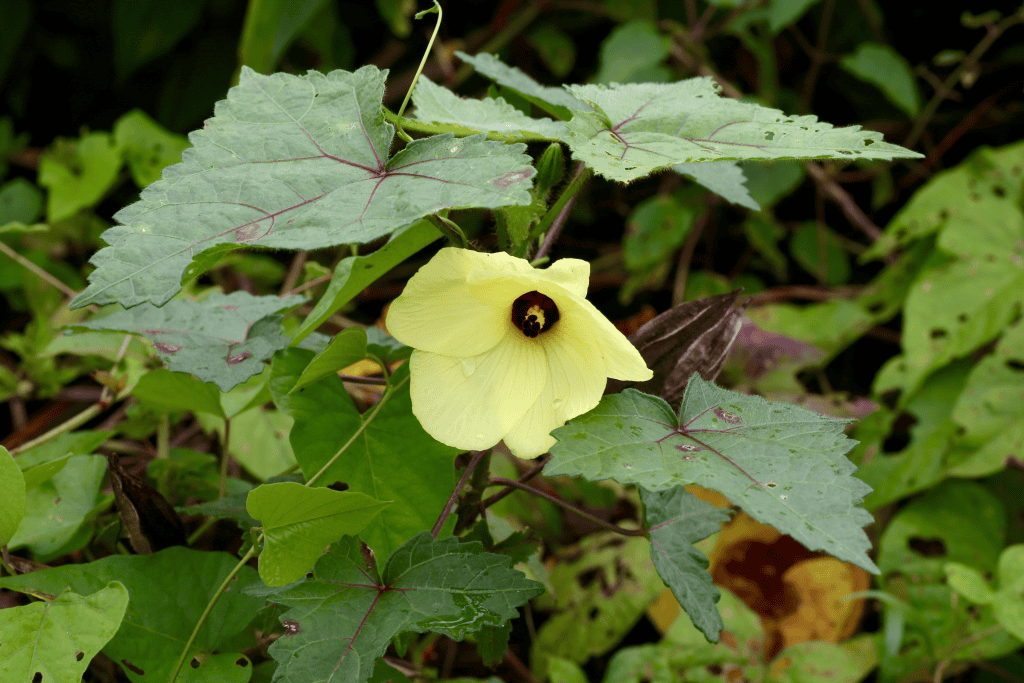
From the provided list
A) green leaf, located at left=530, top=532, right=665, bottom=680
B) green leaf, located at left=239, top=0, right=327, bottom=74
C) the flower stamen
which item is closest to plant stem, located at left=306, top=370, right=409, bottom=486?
the flower stamen

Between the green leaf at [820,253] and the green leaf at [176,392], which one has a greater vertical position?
the green leaf at [176,392]

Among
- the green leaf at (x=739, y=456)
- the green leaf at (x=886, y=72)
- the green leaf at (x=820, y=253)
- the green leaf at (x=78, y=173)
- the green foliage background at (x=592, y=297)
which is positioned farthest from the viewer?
the green leaf at (x=820, y=253)

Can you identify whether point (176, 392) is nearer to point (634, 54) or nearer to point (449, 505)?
point (449, 505)

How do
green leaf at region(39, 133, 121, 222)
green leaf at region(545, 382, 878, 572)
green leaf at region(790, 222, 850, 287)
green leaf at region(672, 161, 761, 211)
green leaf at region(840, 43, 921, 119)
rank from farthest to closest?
green leaf at region(790, 222, 850, 287), green leaf at region(840, 43, 921, 119), green leaf at region(39, 133, 121, 222), green leaf at region(672, 161, 761, 211), green leaf at region(545, 382, 878, 572)

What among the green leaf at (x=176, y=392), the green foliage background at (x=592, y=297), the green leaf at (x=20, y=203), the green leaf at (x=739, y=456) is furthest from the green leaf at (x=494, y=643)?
the green leaf at (x=20, y=203)

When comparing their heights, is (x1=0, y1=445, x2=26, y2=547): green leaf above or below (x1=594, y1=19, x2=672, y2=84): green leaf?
below

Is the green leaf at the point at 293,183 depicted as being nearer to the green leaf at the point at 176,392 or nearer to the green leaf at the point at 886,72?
the green leaf at the point at 176,392

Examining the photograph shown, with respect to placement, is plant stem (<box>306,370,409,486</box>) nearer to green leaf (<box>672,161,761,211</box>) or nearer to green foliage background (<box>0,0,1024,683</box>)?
green foliage background (<box>0,0,1024,683</box>)

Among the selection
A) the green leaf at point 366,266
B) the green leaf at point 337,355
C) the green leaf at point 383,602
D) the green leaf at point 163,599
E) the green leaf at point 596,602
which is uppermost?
the green leaf at point 366,266
